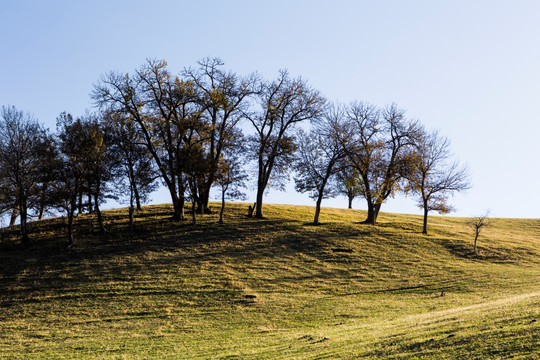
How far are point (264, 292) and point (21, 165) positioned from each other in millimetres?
31164

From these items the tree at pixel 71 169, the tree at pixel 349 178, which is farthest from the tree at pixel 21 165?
the tree at pixel 349 178

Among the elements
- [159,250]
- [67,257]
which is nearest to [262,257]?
[159,250]

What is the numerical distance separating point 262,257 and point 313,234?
11.8 metres

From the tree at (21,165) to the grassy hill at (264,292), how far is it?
468cm

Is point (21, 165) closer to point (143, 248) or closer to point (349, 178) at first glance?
point (143, 248)

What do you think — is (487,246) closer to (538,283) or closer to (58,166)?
(538,283)

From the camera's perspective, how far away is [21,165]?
172 ft

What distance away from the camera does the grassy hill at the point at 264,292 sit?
22.3m

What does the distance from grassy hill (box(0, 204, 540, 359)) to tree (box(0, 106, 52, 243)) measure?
15.4ft

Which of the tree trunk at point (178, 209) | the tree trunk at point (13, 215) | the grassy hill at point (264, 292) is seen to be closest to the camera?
the grassy hill at point (264, 292)

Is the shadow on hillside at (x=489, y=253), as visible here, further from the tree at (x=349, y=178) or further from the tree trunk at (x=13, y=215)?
the tree trunk at (x=13, y=215)

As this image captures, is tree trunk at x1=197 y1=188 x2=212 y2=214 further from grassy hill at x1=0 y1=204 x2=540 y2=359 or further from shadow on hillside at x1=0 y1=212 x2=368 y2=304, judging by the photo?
grassy hill at x1=0 y1=204 x2=540 y2=359

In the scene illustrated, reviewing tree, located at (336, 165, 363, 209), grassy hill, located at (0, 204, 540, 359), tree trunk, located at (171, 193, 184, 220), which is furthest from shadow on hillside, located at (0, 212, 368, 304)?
tree, located at (336, 165, 363, 209)

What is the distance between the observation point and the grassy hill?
73.2ft
